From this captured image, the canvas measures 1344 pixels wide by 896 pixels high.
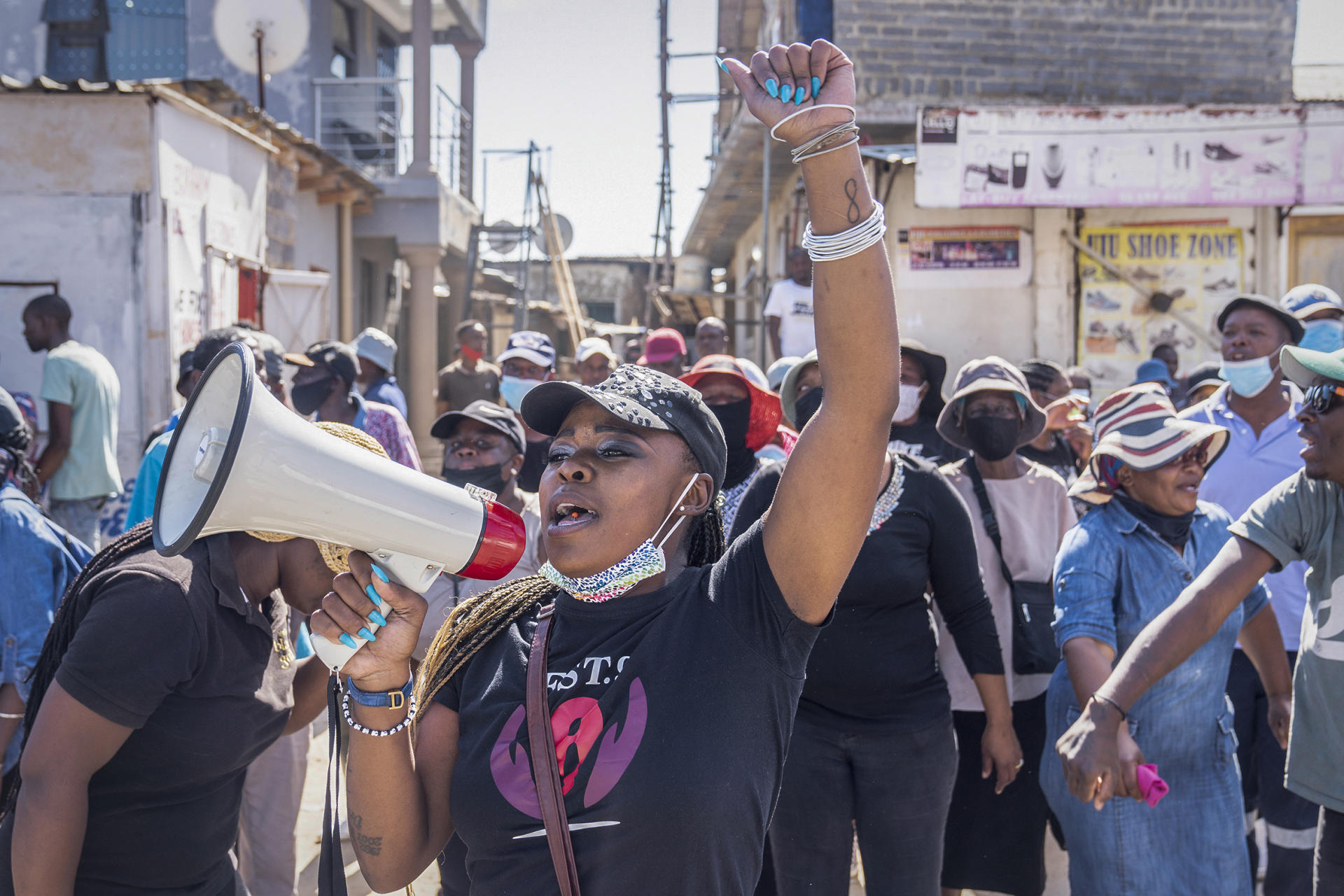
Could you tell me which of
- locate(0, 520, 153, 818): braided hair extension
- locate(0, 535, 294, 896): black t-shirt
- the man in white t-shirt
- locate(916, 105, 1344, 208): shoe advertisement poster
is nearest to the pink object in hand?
locate(0, 535, 294, 896): black t-shirt

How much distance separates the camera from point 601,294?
29.0m

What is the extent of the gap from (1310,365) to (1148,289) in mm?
8610

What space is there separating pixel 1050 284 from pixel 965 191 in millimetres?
1546

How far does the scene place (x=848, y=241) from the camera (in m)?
1.59

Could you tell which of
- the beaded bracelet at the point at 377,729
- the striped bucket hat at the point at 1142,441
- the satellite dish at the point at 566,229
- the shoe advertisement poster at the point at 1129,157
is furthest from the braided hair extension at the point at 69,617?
the satellite dish at the point at 566,229

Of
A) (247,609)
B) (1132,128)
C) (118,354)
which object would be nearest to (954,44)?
(1132,128)

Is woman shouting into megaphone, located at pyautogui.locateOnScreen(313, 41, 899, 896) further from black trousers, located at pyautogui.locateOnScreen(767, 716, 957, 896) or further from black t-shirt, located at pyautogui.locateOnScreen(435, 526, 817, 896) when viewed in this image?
black trousers, located at pyautogui.locateOnScreen(767, 716, 957, 896)

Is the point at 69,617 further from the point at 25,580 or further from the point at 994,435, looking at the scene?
the point at 994,435

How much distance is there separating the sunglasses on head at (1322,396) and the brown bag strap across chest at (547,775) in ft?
7.07

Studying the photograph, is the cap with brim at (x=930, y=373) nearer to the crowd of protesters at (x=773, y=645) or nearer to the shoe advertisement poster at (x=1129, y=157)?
the crowd of protesters at (x=773, y=645)

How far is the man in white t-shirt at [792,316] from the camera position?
9133mm

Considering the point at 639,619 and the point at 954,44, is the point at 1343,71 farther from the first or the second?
the point at 639,619

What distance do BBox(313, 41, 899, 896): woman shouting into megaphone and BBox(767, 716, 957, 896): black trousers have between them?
1.46 meters

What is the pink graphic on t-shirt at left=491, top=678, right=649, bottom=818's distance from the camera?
1.61 m
